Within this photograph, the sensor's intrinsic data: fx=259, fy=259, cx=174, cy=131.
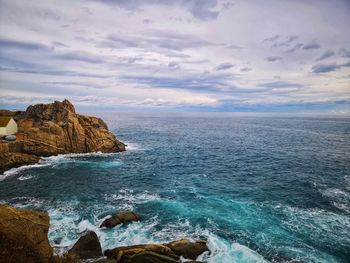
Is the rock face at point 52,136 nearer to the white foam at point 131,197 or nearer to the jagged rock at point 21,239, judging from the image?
the white foam at point 131,197

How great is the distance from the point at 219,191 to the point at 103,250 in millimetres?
25483

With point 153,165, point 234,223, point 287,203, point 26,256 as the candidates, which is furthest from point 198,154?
point 26,256

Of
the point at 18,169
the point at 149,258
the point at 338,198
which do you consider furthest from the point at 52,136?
the point at 338,198

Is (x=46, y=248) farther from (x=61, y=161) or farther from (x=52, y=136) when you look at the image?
(x=52, y=136)

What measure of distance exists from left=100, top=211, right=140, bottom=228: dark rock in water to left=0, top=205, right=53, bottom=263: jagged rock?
39.3 ft

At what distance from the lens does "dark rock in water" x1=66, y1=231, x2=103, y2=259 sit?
27237 mm

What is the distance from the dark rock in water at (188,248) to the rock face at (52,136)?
165ft

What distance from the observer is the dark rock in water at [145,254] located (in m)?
25.2

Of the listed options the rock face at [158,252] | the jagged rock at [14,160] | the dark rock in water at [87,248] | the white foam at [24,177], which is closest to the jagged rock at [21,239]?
the dark rock in water at [87,248]

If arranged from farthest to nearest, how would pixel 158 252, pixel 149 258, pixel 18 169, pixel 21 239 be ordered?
1. pixel 18 169
2. pixel 158 252
3. pixel 149 258
4. pixel 21 239

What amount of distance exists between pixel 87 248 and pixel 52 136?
52.9 m

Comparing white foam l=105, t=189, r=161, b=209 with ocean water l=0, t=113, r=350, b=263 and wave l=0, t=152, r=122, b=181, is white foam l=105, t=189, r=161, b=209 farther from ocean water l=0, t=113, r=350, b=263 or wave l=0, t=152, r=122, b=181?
wave l=0, t=152, r=122, b=181

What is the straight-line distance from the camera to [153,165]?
6794 centimetres

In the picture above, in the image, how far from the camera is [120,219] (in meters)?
35.5
